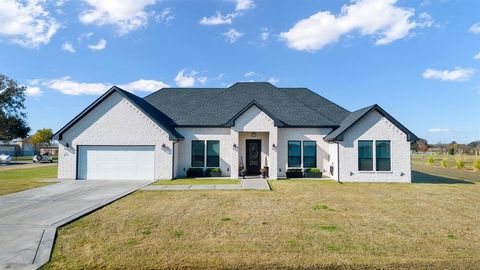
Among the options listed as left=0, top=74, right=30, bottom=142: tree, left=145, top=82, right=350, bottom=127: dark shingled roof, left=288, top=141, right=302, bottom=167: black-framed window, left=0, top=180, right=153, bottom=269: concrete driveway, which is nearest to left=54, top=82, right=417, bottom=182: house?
left=288, top=141, right=302, bottom=167: black-framed window

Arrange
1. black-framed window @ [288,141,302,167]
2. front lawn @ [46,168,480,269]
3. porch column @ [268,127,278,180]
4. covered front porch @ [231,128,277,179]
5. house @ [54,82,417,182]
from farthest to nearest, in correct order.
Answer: covered front porch @ [231,128,277,179], black-framed window @ [288,141,302,167], porch column @ [268,127,278,180], house @ [54,82,417,182], front lawn @ [46,168,480,269]

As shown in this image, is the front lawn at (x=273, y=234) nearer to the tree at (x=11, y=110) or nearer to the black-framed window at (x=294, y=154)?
the black-framed window at (x=294, y=154)

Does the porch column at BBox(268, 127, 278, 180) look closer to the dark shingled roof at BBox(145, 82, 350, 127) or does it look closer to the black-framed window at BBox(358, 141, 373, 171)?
the dark shingled roof at BBox(145, 82, 350, 127)

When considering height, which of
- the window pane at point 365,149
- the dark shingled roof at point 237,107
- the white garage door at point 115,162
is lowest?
the white garage door at point 115,162

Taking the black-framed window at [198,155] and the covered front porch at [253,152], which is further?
the covered front porch at [253,152]

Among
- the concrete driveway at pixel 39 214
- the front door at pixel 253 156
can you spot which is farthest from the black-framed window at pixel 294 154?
the concrete driveway at pixel 39 214

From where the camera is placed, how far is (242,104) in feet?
79.6

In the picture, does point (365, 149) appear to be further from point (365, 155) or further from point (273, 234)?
point (273, 234)

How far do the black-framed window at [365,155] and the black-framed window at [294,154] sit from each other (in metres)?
4.13

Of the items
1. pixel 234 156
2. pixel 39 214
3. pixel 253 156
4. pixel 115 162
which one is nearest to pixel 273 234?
pixel 39 214

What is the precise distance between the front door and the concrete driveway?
9.23 metres

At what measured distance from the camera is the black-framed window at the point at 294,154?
21.2m

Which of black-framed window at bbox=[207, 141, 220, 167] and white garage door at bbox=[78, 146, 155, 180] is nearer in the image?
white garage door at bbox=[78, 146, 155, 180]

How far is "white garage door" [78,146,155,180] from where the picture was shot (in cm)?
1962
